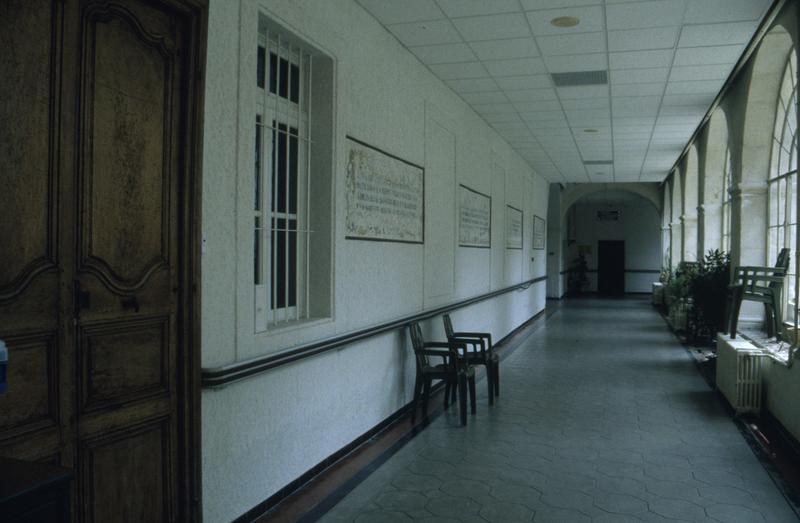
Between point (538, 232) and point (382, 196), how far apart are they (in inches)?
398

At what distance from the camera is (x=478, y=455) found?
4.48 metres

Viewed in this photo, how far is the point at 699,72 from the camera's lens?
6.27 metres

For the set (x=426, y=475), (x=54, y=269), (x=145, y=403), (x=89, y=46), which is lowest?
(x=426, y=475)

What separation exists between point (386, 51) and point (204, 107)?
250cm

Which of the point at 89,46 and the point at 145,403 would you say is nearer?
the point at 89,46

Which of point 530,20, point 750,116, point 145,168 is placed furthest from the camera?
point 750,116

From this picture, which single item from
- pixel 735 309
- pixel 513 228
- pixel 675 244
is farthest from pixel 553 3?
pixel 675 244

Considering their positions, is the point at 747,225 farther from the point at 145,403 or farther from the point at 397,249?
the point at 145,403

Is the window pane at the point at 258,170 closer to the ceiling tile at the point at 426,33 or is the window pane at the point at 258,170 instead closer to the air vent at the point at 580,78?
the ceiling tile at the point at 426,33

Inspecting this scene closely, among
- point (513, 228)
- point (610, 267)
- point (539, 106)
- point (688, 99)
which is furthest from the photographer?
point (610, 267)

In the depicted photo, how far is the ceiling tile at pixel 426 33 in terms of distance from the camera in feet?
16.4

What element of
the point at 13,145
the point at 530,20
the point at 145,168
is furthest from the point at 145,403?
the point at 530,20

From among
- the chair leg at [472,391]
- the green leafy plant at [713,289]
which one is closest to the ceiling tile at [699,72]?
the green leafy plant at [713,289]

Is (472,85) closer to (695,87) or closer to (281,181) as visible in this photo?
(695,87)
